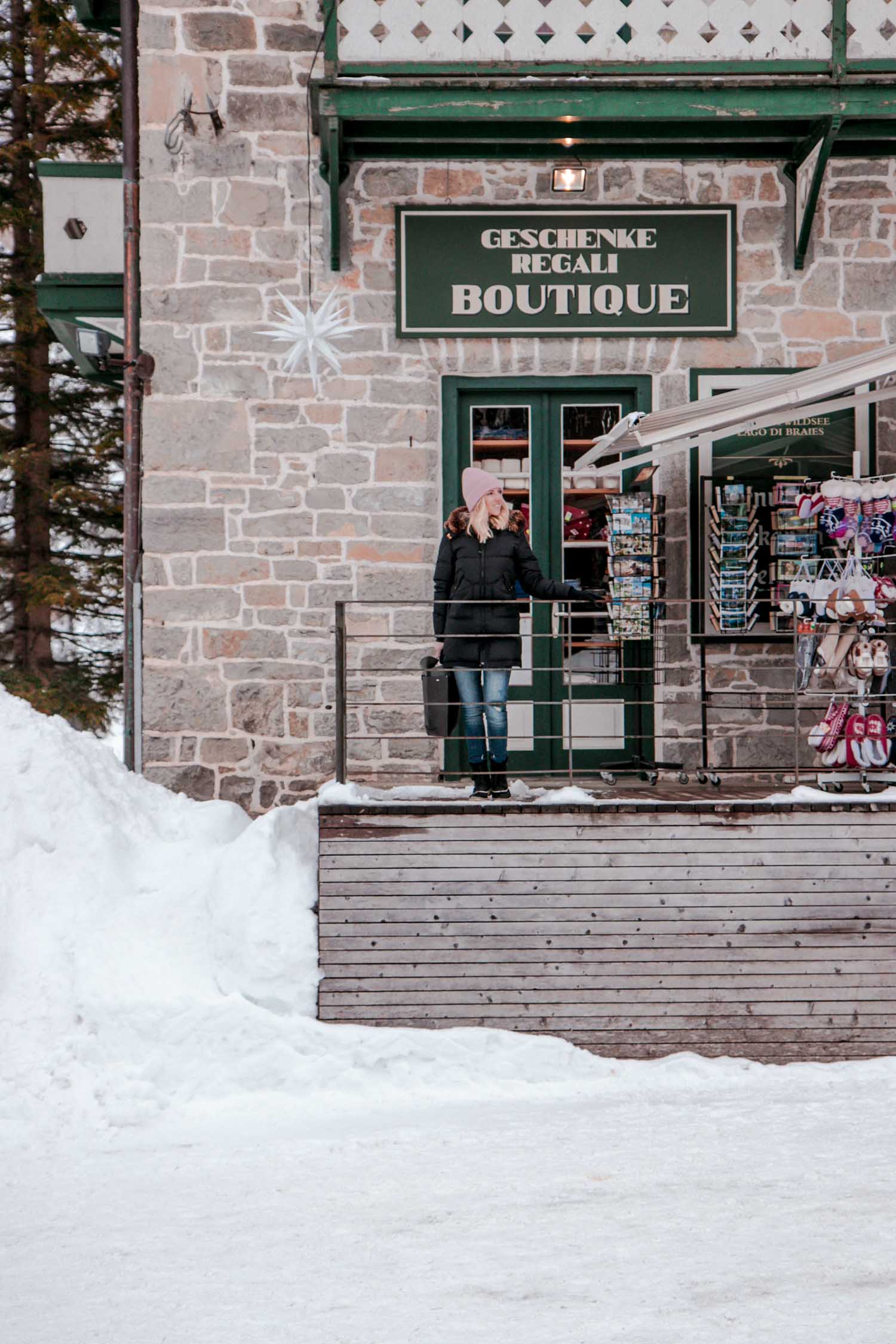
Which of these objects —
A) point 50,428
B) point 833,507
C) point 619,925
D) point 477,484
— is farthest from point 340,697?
point 50,428

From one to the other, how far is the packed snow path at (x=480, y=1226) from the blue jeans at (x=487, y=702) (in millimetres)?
1979

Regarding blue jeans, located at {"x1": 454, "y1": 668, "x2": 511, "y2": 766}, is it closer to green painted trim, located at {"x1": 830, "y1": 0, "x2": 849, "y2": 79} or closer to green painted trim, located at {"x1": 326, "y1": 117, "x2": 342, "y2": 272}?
green painted trim, located at {"x1": 326, "y1": 117, "x2": 342, "y2": 272}

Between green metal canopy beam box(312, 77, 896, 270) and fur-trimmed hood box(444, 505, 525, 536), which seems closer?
fur-trimmed hood box(444, 505, 525, 536)

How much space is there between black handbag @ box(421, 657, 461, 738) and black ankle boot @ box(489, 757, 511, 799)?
0.33m

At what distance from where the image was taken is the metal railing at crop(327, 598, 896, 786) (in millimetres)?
8969

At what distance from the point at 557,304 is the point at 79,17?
415 cm

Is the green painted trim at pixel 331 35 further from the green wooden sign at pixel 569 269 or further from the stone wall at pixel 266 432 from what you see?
the green wooden sign at pixel 569 269

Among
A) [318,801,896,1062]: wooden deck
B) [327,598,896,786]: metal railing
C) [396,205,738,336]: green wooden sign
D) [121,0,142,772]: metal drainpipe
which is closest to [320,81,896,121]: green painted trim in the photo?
[396,205,738,336]: green wooden sign

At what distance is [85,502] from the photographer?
16.7 meters

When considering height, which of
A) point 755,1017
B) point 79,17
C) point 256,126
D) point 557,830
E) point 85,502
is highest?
point 79,17

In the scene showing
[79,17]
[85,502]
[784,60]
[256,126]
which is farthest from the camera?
[85,502]

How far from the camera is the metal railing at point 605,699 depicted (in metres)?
8.97

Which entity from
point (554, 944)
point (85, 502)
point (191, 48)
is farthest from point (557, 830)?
point (85, 502)

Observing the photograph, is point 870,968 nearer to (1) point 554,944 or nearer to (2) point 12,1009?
(1) point 554,944
